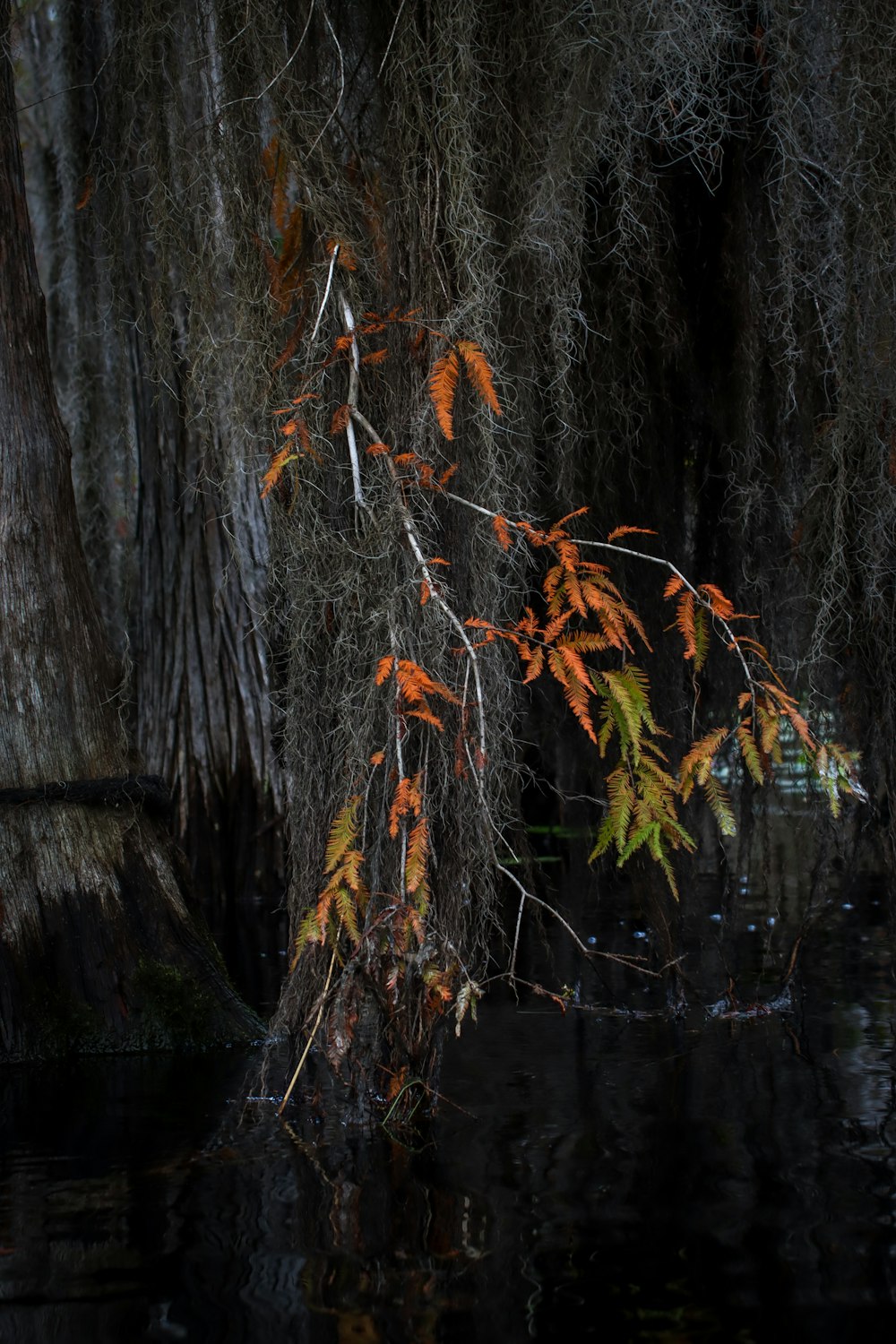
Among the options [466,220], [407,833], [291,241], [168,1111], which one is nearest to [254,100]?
[291,241]

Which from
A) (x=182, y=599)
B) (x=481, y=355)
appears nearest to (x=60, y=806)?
(x=481, y=355)

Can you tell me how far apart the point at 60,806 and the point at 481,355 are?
1.41 m

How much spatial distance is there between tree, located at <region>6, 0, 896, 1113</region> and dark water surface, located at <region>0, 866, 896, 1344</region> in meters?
0.26

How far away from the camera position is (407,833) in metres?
2.38

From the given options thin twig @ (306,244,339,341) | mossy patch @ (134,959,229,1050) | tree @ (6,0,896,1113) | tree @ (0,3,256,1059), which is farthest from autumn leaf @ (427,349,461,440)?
mossy patch @ (134,959,229,1050)

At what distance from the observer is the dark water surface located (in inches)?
67.9

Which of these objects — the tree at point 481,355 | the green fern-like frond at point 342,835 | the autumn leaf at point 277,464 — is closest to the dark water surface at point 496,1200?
the tree at point 481,355

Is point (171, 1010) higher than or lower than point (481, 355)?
lower

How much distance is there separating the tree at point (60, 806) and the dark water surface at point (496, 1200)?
17 cm

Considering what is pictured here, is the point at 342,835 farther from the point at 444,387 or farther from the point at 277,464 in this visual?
the point at 444,387

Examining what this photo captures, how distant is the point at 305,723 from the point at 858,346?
4.64 feet

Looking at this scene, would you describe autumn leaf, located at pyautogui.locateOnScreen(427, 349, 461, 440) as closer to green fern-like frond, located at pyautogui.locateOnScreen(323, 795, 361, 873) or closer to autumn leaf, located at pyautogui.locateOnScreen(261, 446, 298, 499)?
autumn leaf, located at pyautogui.locateOnScreen(261, 446, 298, 499)

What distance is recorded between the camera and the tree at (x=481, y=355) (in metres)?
2.47

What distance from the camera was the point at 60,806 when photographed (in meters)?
3.15
